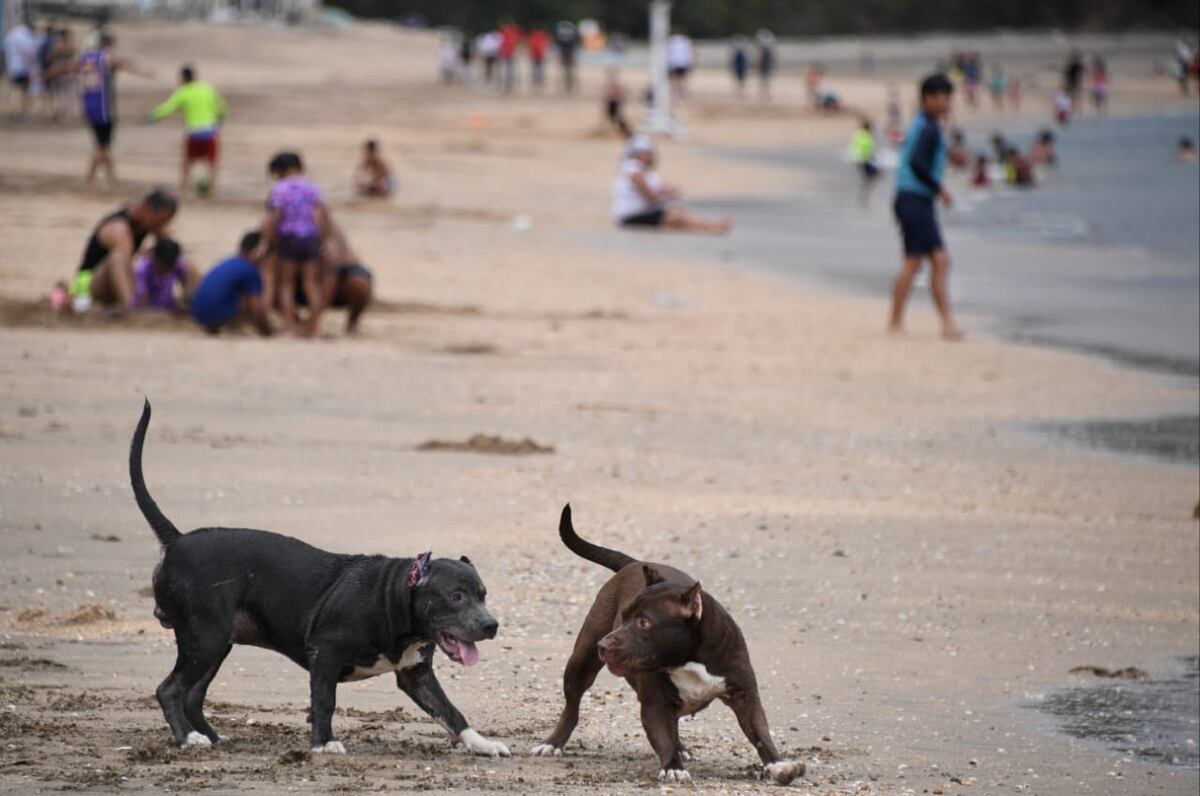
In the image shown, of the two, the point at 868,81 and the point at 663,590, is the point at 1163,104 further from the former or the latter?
the point at 663,590

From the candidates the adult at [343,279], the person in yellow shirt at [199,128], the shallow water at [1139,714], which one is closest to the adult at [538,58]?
the person in yellow shirt at [199,128]

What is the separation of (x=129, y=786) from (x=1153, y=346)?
13.3 meters

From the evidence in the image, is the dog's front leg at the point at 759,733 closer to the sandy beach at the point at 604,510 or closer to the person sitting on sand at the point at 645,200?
the sandy beach at the point at 604,510

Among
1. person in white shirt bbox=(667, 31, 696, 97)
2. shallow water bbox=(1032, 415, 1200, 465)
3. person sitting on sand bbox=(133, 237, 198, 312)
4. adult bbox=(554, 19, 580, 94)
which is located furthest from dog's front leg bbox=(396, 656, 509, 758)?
adult bbox=(554, 19, 580, 94)

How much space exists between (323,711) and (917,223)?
1161 centimetres

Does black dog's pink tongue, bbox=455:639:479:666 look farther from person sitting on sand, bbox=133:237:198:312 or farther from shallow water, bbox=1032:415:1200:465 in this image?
person sitting on sand, bbox=133:237:198:312

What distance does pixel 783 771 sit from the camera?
5.94 m

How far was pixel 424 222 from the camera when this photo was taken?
25688mm

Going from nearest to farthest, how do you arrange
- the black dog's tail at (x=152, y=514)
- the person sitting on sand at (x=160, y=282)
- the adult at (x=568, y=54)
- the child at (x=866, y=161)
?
the black dog's tail at (x=152, y=514) < the person sitting on sand at (x=160, y=282) < the child at (x=866, y=161) < the adult at (x=568, y=54)

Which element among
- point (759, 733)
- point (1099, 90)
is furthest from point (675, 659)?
point (1099, 90)

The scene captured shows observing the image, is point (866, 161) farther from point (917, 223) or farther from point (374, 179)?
point (917, 223)

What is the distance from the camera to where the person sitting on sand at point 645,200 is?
25719 mm

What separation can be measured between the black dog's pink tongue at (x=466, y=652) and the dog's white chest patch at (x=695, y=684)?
2.01 ft

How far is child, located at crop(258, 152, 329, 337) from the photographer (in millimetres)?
15023
